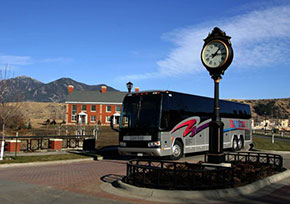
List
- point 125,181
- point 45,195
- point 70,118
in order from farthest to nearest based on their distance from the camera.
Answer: point 70,118
point 125,181
point 45,195

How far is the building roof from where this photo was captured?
69.9 meters

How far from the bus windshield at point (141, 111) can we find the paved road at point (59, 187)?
3.26 meters

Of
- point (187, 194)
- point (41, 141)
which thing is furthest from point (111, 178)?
point (41, 141)

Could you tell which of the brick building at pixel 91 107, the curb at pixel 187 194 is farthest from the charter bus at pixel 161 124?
the brick building at pixel 91 107

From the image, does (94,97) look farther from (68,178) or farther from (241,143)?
(68,178)

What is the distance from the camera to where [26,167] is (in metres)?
14.6

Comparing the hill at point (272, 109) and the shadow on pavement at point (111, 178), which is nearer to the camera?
the shadow on pavement at point (111, 178)

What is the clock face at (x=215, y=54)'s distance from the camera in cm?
1057

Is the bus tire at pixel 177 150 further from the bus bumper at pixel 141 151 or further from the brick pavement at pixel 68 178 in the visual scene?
the brick pavement at pixel 68 178

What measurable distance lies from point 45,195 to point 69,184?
177cm

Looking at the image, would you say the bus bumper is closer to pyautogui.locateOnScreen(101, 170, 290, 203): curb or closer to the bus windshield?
the bus windshield

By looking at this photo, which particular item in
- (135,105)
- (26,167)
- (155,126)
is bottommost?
(26,167)

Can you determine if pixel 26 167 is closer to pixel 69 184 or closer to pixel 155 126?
pixel 69 184

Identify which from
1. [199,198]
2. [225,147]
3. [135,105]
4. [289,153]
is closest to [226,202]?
[199,198]
